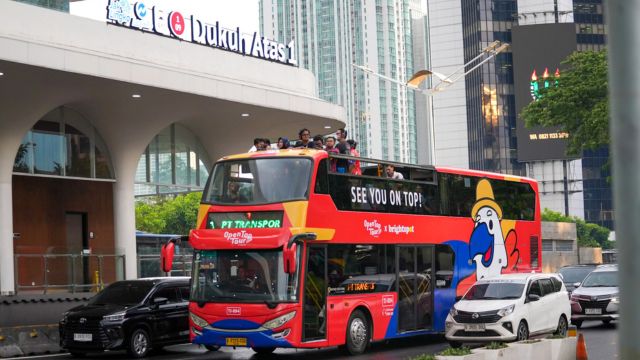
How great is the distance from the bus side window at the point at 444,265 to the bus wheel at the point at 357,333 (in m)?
2.87

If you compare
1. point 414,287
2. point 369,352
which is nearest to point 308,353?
point 369,352

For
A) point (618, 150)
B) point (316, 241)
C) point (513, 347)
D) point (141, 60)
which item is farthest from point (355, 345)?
point (618, 150)

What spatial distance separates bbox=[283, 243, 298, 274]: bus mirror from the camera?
16.9m

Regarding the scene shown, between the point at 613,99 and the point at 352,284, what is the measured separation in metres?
15.5

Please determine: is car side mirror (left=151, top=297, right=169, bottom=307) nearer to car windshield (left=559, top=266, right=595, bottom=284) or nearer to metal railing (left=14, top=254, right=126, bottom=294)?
metal railing (left=14, top=254, right=126, bottom=294)

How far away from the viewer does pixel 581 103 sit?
128 ft

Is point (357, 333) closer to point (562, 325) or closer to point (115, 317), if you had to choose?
point (115, 317)

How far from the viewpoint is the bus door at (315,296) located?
17.9 m

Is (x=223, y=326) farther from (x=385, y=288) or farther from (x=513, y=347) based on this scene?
(x=513, y=347)

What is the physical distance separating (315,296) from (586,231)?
122 meters

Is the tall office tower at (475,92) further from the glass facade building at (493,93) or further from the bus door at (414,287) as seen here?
the bus door at (414,287)

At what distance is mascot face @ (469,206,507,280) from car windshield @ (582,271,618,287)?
12.4 feet

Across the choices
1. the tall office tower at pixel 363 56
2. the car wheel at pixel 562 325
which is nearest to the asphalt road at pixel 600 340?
the car wheel at pixel 562 325

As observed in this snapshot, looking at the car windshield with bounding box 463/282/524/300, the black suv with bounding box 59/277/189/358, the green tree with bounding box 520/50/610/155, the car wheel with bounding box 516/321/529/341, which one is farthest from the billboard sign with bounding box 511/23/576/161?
the black suv with bounding box 59/277/189/358
